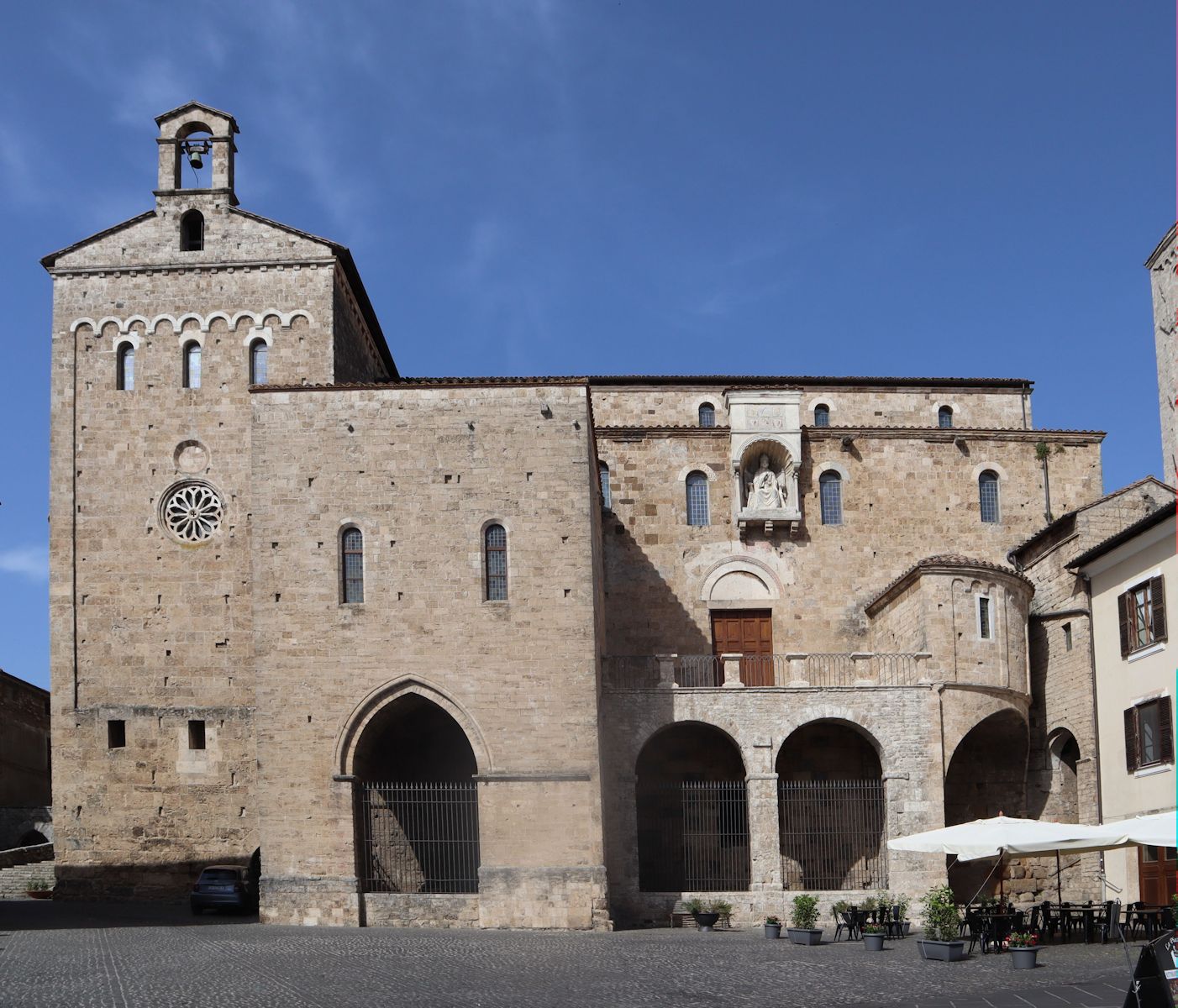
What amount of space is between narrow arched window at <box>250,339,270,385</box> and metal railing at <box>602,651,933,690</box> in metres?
10.1

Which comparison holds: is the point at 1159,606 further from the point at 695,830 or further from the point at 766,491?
the point at 766,491

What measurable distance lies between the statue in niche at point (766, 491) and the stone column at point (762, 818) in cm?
720

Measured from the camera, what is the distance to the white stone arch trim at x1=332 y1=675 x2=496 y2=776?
1099 inches

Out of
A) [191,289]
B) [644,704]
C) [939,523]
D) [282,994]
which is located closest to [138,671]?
[191,289]

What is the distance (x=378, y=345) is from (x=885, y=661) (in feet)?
54.5

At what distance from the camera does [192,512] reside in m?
33.3

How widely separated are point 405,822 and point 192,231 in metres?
14.9

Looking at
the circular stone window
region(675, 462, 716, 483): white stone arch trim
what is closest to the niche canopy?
region(675, 462, 716, 483): white stone arch trim

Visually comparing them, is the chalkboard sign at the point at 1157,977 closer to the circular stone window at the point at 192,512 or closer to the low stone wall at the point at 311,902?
the low stone wall at the point at 311,902

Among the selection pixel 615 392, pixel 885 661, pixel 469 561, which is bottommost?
pixel 885 661

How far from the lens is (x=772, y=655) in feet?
106

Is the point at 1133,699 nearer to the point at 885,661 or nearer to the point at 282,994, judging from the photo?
the point at 885,661

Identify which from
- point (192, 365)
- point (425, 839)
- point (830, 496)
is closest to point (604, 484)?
point (830, 496)

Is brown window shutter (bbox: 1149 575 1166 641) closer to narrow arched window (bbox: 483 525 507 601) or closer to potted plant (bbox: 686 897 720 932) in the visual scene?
potted plant (bbox: 686 897 720 932)
